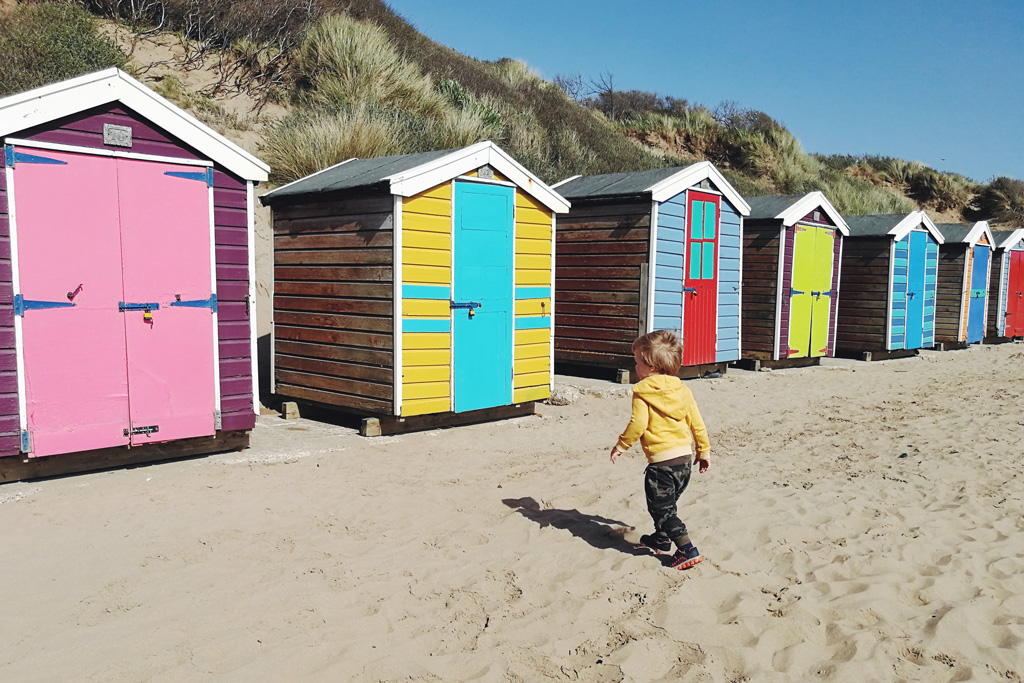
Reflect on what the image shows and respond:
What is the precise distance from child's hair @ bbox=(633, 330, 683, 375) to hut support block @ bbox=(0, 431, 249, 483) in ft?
13.3

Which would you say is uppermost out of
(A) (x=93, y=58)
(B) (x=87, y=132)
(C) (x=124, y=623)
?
(A) (x=93, y=58)

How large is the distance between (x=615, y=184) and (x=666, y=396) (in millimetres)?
7541

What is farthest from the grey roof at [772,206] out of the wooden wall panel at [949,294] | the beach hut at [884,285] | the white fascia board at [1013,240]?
the white fascia board at [1013,240]

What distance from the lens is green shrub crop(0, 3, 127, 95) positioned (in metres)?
12.6

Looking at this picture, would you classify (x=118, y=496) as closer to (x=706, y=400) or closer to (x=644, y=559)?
(x=644, y=559)

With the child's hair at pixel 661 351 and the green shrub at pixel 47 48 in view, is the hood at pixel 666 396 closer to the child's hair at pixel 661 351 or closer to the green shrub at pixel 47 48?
the child's hair at pixel 661 351

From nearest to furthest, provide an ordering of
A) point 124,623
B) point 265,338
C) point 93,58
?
point 124,623 → point 265,338 → point 93,58

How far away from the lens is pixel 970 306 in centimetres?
1802

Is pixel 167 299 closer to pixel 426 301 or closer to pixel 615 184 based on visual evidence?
pixel 426 301

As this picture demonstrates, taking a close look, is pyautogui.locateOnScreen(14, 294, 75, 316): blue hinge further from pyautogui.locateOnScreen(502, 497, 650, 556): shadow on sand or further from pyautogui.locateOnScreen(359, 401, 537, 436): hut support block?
pyautogui.locateOnScreen(502, 497, 650, 556): shadow on sand

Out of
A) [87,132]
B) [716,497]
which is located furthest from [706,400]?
[87,132]

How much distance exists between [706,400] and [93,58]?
11.6 m

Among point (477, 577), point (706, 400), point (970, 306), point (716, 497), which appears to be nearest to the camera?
point (477, 577)

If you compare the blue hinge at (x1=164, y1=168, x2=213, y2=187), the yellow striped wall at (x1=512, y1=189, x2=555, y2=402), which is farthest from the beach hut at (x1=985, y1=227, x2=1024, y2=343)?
the blue hinge at (x1=164, y1=168, x2=213, y2=187)
